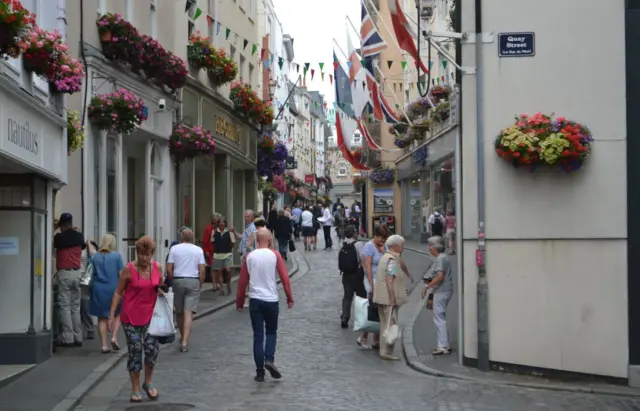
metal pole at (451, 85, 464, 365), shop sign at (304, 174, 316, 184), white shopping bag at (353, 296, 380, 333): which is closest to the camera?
metal pole at (451, 85, 464, 365)

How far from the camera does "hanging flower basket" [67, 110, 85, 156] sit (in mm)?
14492

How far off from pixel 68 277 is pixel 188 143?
28.1 ft

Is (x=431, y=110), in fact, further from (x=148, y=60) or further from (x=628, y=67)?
(x=628, y=67)

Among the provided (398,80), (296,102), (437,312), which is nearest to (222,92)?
(437,312)

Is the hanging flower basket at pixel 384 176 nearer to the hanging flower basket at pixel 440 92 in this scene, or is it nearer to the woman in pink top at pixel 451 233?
the hanging flower basket at pixel 440 92

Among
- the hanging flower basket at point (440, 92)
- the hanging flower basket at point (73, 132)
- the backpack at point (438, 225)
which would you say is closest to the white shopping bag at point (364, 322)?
the hanging flower basket at point (73, 132)

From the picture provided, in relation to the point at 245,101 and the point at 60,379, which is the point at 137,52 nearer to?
the point at 60,379

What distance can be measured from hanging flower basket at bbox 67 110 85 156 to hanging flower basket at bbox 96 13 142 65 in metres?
3.45

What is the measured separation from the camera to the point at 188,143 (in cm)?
2233

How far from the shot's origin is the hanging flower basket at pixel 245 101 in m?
29.4

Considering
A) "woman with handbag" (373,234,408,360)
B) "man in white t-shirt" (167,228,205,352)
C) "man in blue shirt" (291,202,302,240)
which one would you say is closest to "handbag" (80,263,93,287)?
"man in white t-shirt" (167,228,205,352)

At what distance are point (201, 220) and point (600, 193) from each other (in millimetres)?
17169

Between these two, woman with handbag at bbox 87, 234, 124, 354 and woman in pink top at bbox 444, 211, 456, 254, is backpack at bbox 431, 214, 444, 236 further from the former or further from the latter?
woman with handbag at bbox 87, 234, 124, 354

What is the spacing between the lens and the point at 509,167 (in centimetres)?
1277
